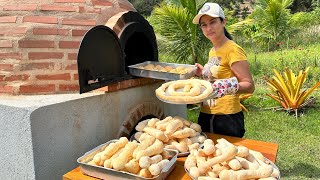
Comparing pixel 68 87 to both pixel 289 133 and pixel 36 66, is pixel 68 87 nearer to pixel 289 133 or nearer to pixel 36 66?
pixel 36 66

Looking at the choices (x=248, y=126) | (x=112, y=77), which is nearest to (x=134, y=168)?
(x=112, y=77)

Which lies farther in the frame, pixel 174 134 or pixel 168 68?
pixel 168 68

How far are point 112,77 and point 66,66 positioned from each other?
44 centimetres

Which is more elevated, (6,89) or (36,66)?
(36,66)

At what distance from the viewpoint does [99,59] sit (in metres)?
2.72

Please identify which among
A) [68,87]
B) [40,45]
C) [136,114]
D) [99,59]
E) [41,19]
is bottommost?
[136,114]

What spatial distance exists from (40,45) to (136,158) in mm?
1436

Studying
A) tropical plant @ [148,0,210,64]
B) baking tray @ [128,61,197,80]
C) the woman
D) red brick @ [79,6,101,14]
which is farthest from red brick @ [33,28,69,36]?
tropical plant @ [148,0,210,64]

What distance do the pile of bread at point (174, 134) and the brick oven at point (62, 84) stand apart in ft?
1.61

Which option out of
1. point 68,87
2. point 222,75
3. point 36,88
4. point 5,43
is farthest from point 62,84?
point 222,75

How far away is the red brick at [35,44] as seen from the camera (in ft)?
9.17

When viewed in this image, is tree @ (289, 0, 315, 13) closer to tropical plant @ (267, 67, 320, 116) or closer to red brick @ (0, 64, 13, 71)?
tropical plant @ (267, 67, 320, 116)

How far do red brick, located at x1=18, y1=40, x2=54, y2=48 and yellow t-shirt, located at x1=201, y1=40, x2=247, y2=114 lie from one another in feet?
4.56

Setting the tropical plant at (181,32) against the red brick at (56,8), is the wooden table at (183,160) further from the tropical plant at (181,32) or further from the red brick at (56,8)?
the tropical plant at (181,32)
